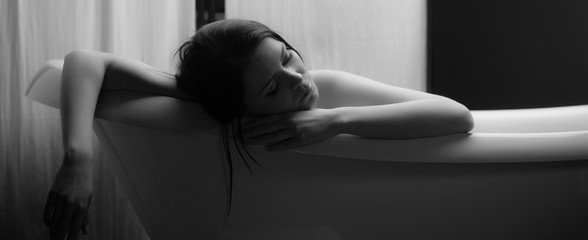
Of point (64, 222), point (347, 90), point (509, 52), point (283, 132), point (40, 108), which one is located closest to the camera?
point (64, 222)

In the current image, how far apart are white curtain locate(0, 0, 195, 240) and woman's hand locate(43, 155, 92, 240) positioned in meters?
0.77

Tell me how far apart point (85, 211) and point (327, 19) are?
1.22m

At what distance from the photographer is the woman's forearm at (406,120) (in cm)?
83

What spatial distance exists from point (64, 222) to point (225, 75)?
1.03 feet

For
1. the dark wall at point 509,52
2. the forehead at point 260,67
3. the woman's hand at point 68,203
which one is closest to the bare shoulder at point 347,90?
the forehead at point 260,67

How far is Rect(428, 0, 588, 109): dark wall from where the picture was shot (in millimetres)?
1961

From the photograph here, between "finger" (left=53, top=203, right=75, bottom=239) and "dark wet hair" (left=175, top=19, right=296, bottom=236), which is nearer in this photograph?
"finger" (left=53, top=203, right=75, bottom=239)

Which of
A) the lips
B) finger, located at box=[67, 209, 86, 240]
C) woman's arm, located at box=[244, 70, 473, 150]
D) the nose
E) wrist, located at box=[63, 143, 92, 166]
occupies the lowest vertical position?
finger, located at box=[67, 209, 86, 240]

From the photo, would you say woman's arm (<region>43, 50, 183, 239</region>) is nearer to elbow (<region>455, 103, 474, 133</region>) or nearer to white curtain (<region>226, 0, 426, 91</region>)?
elbow (<region>455, 103, 474, 133</region>)

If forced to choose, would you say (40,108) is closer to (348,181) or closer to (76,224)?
(76,224)

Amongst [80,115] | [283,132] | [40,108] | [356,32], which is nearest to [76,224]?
[80,115]

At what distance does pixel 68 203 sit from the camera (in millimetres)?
696

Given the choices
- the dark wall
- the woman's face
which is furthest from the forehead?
the dark wall

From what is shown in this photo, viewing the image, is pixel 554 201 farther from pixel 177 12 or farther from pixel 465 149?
pixel 177 12
